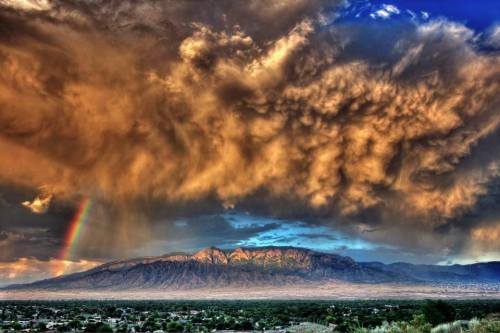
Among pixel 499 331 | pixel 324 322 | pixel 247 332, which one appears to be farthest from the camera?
pixel 324 322

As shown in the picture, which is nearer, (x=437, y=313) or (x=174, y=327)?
(x=437, y=313)

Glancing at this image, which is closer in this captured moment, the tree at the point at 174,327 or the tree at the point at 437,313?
the tree at the point at 437,313

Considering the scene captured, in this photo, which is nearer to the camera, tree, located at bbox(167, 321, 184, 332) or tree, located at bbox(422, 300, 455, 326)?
tree, located at bbox(422, 300, 455, 326)

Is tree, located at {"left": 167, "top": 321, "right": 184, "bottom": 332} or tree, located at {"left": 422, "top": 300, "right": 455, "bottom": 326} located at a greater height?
tree, located at {"left": 422, "top": 300, "right": 455, "bottom": 326}

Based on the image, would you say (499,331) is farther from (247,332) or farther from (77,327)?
(77,327)

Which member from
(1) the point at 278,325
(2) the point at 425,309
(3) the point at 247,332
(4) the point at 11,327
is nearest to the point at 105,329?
(4) the point at 11,327

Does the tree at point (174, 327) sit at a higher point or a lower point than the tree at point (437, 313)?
lower

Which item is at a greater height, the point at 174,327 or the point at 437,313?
the point at 437,313

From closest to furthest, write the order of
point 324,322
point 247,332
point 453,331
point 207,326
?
point 453,331 → point 247,332 → point 207,326 → point 324,322
